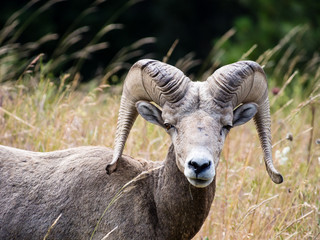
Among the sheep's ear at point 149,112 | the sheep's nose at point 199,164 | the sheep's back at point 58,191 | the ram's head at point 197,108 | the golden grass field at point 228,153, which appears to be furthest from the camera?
the golden grass field at point 228,153

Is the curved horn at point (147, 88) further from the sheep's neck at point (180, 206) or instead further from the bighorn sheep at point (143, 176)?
the sheep's neck at point (180, 206)

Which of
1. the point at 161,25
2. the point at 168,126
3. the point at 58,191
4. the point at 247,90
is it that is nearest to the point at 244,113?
the point at 247,90

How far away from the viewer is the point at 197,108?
16.5ft

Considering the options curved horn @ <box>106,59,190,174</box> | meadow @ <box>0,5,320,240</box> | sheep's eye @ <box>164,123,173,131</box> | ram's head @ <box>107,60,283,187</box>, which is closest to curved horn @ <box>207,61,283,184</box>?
ram's head @ <box>107,60,283,187</box>

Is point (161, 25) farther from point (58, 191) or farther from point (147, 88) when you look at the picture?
point (58, 191)

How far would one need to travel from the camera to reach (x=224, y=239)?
5789mm

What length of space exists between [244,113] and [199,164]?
1146mm

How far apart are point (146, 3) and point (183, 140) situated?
22887 millimetres

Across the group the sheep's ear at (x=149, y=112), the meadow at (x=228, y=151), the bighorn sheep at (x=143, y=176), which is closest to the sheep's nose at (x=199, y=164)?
the bighorn sheep at (x=143, y=176)

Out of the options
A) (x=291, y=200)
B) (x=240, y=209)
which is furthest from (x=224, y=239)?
(x=291, y=200)

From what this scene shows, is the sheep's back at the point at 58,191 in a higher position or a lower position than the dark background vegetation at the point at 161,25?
higher

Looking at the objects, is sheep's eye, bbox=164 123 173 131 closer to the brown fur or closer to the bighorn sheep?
the bighorn sheep

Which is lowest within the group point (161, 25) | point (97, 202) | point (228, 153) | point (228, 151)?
point (161, 25)

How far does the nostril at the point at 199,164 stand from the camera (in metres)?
4.46
